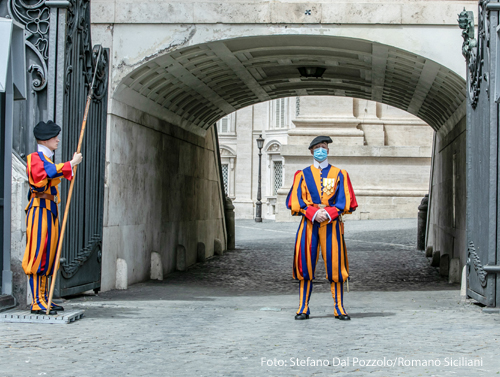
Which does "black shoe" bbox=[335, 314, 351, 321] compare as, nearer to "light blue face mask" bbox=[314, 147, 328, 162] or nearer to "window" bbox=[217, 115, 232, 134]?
"light blue face mask" bbox=[314, 147, 328, 162]

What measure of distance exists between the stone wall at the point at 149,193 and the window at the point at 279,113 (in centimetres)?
2793

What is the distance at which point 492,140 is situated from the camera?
7.73 metres

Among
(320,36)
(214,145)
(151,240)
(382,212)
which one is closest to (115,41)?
(320,36)

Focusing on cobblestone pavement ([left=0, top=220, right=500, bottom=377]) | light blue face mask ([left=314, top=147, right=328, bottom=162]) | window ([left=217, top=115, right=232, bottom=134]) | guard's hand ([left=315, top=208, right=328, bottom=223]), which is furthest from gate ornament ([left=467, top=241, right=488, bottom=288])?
window ([left=217, top=115, right=232, bottom=134])

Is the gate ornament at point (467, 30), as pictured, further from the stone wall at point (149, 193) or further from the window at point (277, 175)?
the window at point (277, 175)

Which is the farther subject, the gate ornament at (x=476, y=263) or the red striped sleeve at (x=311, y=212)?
the gate ornament at (x=476, y=263)

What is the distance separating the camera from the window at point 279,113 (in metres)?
45.2

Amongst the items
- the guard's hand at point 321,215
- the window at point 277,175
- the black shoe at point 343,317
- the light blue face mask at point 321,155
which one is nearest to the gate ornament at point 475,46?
the light blue face mask at point 321,155

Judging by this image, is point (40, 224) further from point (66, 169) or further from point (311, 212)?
point (311, 212)

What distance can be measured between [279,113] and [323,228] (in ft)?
127

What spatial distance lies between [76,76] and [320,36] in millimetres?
3202

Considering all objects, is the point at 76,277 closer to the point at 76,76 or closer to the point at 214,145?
the point at 76,76

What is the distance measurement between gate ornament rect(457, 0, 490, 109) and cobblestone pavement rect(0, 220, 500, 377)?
2.48 metres

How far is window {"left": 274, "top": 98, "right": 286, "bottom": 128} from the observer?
4519cm
